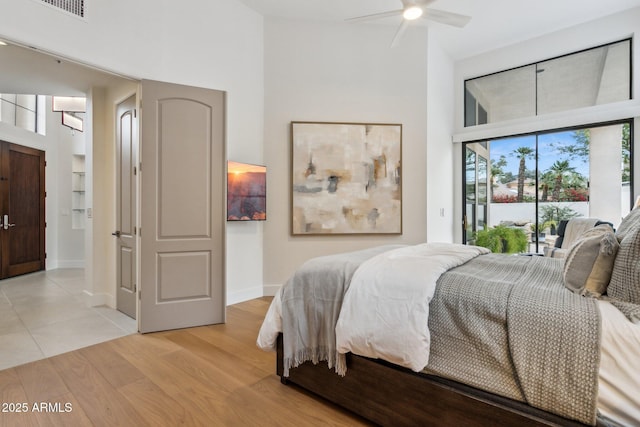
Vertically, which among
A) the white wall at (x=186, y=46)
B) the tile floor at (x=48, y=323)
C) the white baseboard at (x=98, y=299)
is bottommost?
the tile floor at (x=48, y=323)

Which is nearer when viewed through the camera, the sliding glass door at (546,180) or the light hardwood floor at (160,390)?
the light hardwood floor at (160,390)

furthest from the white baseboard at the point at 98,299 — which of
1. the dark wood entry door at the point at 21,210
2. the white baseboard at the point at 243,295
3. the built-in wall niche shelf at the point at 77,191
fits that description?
the built-in wall niche shelf at the point at 77,191

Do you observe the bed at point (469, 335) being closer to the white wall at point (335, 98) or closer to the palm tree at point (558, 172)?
the white wall at point (335, 98)

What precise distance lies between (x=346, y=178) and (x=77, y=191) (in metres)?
6.16

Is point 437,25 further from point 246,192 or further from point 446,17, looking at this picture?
point 246,192

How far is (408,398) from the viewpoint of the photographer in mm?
1641

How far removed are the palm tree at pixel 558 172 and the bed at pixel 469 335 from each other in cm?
335

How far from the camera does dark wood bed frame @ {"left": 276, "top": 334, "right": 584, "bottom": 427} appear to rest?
1.38 meters

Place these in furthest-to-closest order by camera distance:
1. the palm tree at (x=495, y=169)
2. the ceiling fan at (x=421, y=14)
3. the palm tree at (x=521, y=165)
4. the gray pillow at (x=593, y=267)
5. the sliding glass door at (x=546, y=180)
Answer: the palm tree at (x=495, y=169)
the palm tree at (x=521, y=165)
the sliding glass door at (x=546, y=180)
the ceiling fan at (x=421, y=14)
the gray pillow at (x=593, y=267)

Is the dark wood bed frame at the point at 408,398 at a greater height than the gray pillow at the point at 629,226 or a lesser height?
lesser

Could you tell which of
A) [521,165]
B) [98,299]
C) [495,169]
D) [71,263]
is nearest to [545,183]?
[521,165]

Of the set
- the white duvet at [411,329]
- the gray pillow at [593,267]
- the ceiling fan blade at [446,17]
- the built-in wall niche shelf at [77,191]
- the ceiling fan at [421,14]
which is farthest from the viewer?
the built-in wall niche shelf at [77,191]

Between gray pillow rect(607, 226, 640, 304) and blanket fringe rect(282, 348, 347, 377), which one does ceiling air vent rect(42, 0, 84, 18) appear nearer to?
blanket fringe rect(282, 348, 347, 377)

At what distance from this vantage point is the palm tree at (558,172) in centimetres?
474
